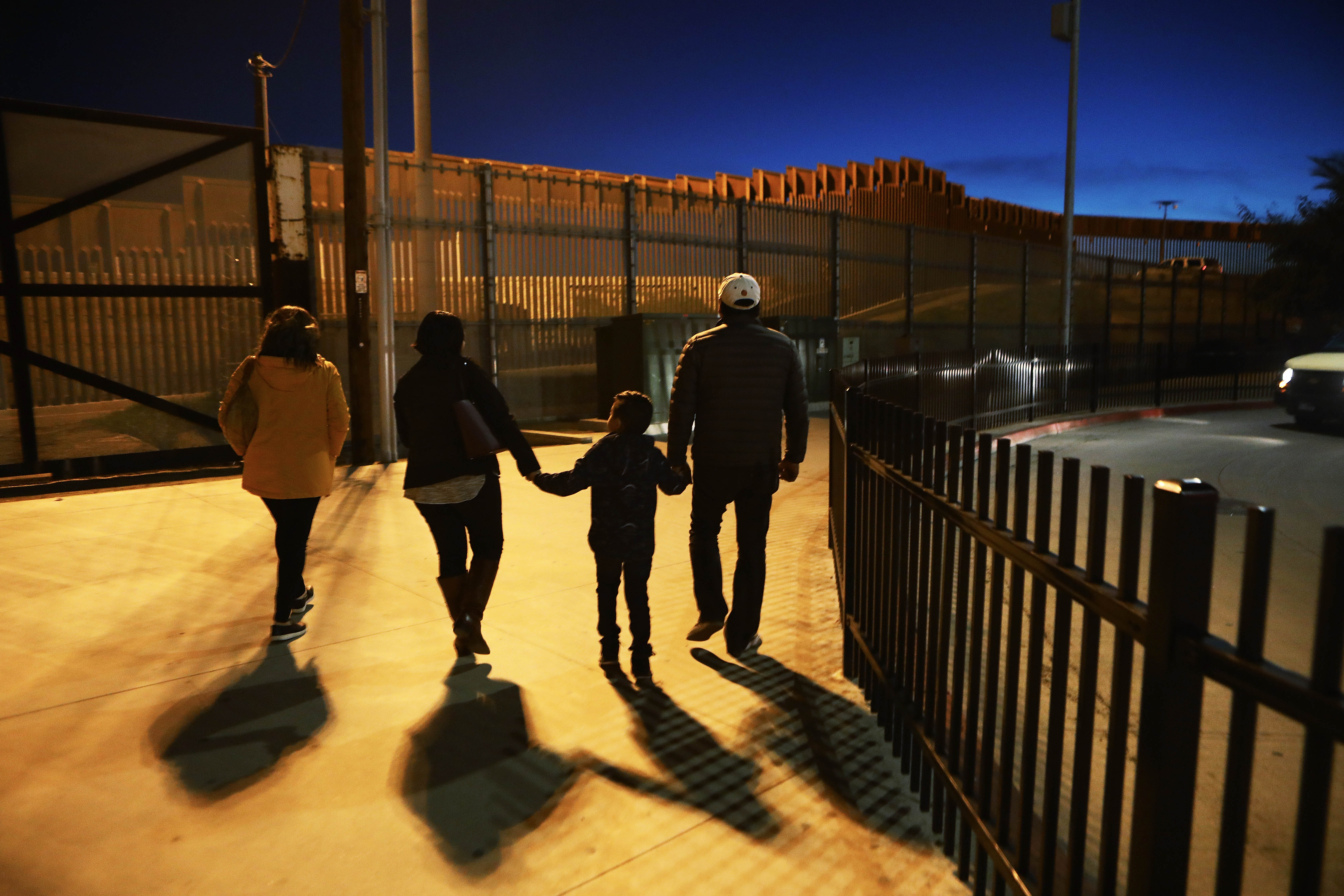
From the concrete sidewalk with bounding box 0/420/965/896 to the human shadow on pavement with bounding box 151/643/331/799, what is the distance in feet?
0.04

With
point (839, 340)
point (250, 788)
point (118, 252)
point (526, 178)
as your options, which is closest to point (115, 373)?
point (118, 252)

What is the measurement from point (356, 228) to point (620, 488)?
8084 mm

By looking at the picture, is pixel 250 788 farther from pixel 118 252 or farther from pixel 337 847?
pixel 118 252

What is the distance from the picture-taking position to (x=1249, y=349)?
90.1 ft

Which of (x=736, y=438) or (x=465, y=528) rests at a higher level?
(x=736, y=438)

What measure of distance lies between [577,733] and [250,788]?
1209 millimetres

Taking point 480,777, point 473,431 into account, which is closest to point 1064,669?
point 480,777

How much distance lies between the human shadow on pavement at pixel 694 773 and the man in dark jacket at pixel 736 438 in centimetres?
83

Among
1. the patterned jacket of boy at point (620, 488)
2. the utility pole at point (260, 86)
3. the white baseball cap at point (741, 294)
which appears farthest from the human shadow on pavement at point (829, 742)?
the utility pole at point (260, 86)

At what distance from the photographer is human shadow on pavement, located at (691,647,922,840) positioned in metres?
3.15

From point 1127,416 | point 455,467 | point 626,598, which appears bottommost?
point 1127,416

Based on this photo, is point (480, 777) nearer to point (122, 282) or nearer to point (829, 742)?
point (829, 742)

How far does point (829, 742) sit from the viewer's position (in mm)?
3617

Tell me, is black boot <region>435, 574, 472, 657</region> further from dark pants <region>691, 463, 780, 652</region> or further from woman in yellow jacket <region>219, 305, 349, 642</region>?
dark pants <region>691, 463, 780, 652</region>
